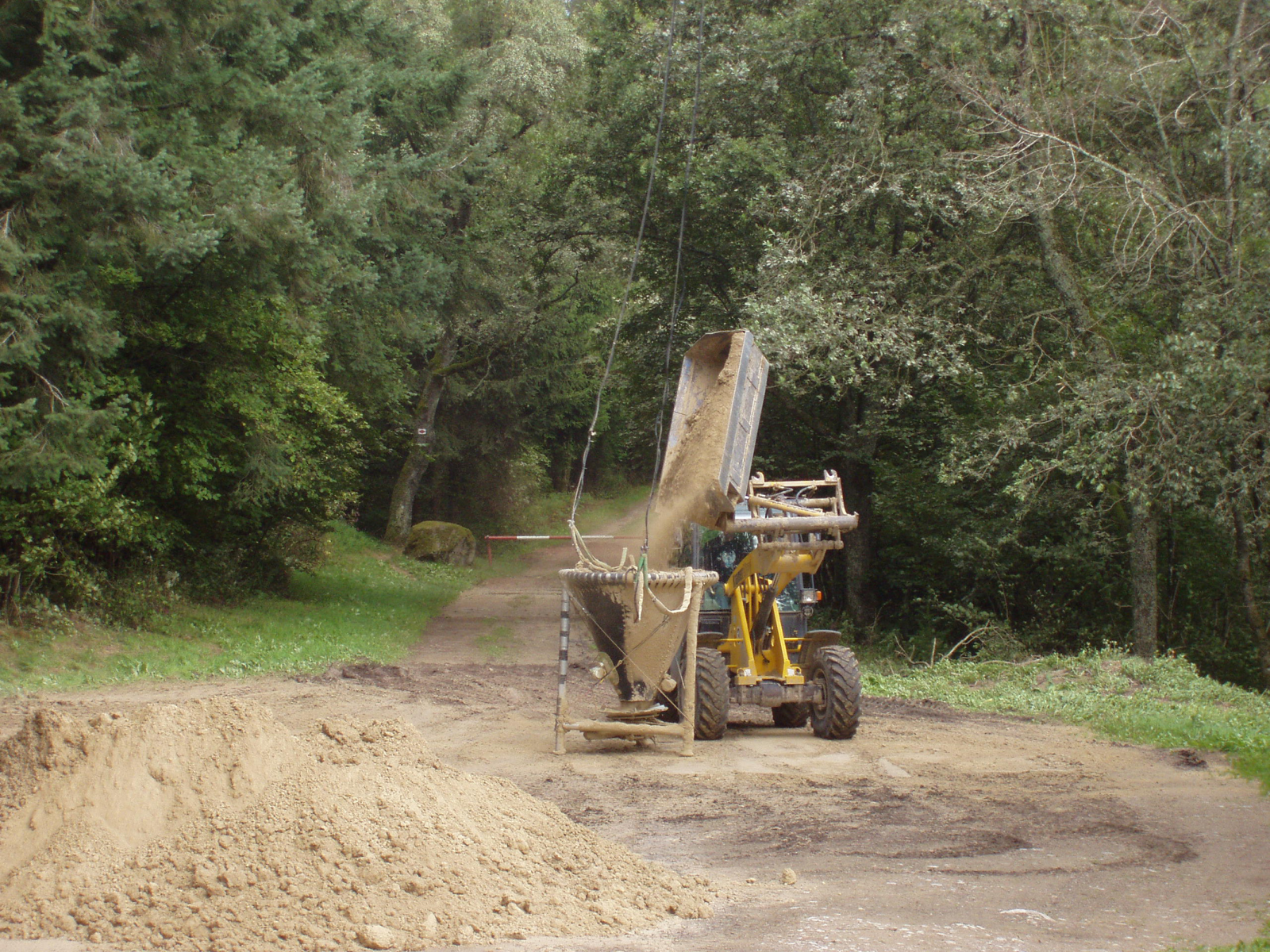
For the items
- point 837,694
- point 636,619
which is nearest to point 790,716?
point 837,694

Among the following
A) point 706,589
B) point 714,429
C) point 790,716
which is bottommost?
point 790,716

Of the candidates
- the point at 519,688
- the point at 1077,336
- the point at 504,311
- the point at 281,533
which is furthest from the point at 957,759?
the point at 504,311

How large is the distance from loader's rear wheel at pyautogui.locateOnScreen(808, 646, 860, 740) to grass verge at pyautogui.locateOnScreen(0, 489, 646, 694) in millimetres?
7067

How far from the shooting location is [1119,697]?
1238cm

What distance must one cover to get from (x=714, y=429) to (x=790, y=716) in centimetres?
422

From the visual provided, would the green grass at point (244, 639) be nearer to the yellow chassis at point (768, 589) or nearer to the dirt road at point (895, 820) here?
the dirt road at point (895, 820)

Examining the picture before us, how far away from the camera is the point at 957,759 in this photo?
9.19m

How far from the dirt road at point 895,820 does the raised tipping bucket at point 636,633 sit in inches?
12.1

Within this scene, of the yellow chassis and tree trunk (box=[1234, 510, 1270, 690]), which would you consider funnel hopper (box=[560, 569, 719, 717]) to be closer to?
the yellow chassis

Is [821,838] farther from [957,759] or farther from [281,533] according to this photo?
[281,533]

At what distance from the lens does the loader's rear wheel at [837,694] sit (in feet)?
31.7

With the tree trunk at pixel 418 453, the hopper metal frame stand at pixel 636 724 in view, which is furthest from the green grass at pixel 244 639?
the tree trunk at pixel 418 453

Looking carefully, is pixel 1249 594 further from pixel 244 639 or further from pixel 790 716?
pixel 244 639

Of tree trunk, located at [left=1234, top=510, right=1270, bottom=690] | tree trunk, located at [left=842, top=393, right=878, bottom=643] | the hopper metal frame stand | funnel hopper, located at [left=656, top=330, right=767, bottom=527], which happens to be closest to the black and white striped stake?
the hopper metal frame stand
